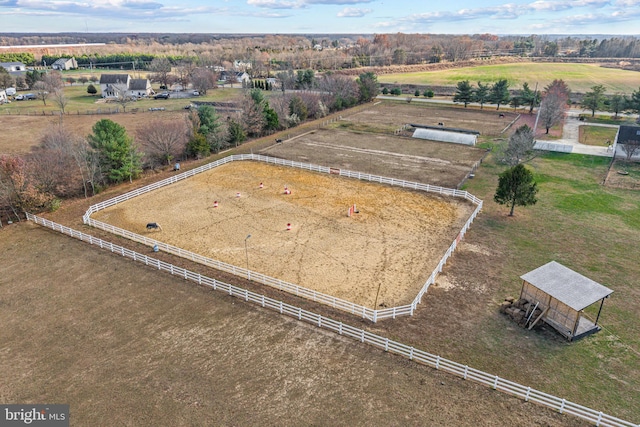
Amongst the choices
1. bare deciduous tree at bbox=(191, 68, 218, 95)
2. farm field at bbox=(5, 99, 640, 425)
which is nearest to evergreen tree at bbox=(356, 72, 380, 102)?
bare deciduous tree at bbox=(191, 68, 218, 95)

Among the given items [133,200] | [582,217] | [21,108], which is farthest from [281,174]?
[21,108]

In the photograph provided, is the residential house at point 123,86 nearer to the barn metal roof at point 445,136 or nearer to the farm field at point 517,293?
the farm field at point 517,293

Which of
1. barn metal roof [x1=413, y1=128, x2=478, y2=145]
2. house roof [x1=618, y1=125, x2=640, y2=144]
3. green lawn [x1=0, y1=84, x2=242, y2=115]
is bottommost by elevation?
barn metal roof [x1=413, y1=128, x2=478, y2=145]

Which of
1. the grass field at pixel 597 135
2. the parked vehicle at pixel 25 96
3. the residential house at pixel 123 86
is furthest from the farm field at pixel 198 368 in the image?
the parked vehicle at pixel 25 96

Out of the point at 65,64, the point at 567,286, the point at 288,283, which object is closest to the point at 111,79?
the point at 65,64

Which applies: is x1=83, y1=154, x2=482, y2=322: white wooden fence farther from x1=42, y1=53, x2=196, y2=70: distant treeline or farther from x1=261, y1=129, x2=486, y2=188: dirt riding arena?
x1=42, y1=53, x2=196, y2=70: distant treeline

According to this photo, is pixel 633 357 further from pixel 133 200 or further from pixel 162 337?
pixel 133 200

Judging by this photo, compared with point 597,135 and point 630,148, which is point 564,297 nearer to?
point 630,148
